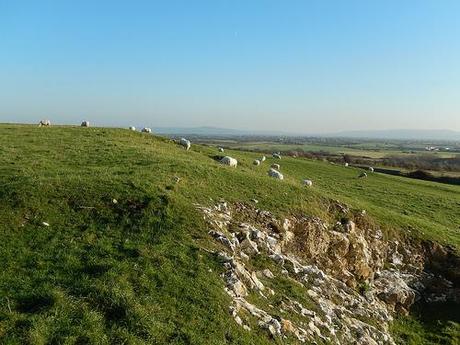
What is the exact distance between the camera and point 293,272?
18812 mm

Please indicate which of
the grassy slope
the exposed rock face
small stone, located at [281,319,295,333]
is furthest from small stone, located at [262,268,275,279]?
small stone, located at [281,319,295,333]

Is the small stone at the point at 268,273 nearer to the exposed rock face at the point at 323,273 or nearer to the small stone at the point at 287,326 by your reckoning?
the exposed rock face at the point at 323,273

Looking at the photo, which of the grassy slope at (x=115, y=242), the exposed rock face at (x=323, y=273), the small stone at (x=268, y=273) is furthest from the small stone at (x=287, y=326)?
the small stone at (x=268, y=273)

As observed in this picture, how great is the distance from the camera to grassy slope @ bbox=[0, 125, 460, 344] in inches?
502

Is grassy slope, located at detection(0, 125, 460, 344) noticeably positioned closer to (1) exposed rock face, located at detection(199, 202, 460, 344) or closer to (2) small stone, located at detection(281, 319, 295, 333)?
(1) exposed rock face, located at detection(199, 202, 460, 344)

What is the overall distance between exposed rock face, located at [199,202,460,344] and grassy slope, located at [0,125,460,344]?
3.11 feet

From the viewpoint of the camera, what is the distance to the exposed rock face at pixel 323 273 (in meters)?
15.8

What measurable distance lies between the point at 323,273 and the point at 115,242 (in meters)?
8.92

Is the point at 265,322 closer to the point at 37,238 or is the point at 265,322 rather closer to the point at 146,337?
the point at 146,337

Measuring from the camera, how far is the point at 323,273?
20109 mm

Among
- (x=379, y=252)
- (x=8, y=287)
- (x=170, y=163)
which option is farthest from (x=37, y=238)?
(x=379, y=252)

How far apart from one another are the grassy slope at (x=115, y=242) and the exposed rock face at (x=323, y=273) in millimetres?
949

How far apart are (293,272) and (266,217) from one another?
3.97 m

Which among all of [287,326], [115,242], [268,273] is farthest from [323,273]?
[115,242]
